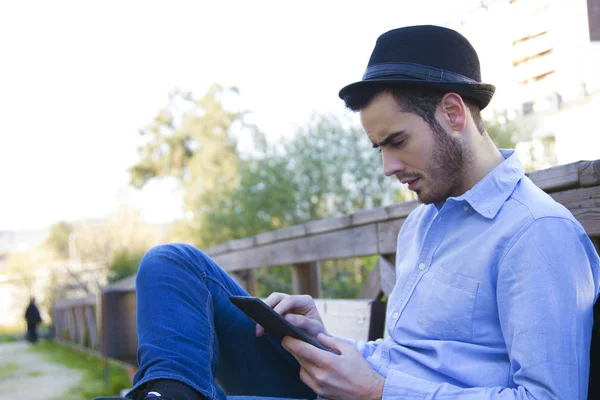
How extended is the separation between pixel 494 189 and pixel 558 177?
1.12ft

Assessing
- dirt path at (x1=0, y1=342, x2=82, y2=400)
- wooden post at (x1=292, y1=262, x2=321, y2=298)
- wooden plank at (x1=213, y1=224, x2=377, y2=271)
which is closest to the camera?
wooden plank at (x1=213, y1=224, x2=377, y2=271)

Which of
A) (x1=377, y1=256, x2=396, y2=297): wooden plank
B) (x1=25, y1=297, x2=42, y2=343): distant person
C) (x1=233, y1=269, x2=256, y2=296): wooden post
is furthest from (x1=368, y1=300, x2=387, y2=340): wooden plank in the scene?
(x1=25, y1=297, x2=42, y2=343): distant person

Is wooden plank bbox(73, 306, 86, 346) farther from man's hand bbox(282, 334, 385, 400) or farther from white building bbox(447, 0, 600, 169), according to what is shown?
man's hand bbox(282, 334, 385, 400)

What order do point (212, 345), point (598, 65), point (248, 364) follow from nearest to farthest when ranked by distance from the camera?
point (212, 345)
point (248, 364)
point (598, 65)

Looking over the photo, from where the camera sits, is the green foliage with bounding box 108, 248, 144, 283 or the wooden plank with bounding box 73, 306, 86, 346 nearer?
the wooden plank with bounding box 73, 306, 86, 346

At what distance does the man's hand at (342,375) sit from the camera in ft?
4.86

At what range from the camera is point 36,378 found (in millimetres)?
7664

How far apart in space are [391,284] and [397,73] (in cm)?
125

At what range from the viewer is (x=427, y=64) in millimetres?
1589

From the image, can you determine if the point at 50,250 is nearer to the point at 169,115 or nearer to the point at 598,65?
the point at 169,115

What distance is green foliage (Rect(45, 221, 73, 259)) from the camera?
31.6 metres

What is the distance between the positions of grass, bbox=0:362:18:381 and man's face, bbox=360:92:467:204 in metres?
7.38

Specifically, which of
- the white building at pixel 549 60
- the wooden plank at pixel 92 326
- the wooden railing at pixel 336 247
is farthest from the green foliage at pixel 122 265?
the white building at pixel 549 60

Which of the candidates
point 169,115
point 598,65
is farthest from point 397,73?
point 169,115
